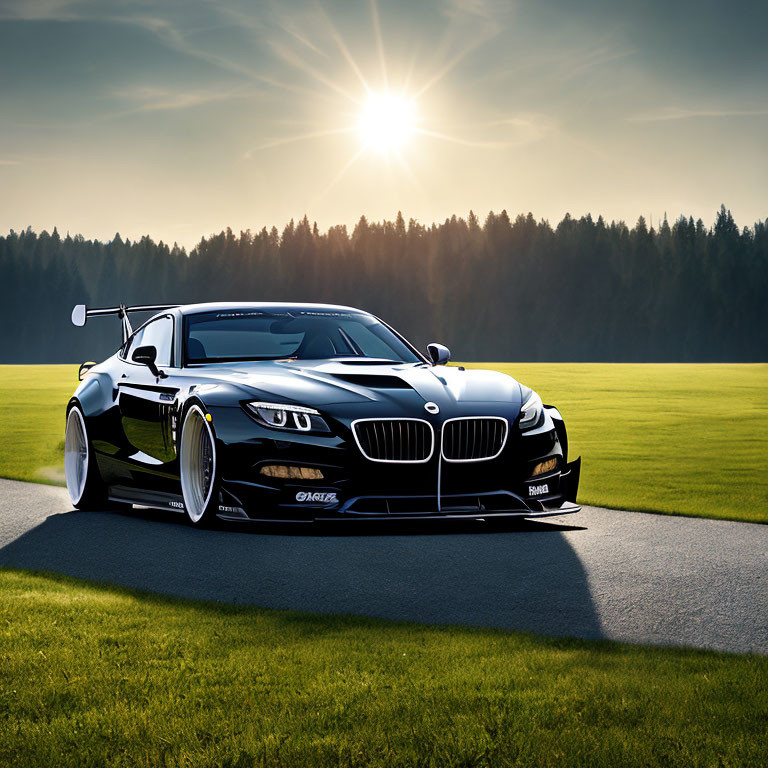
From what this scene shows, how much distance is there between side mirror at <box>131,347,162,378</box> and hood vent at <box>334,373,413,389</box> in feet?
5.11

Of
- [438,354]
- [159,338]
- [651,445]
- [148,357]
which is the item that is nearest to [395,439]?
[438,354]

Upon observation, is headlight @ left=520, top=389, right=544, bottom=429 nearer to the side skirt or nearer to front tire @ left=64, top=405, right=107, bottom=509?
the side skirt

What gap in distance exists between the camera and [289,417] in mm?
6625

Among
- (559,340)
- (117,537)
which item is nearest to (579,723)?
(117,537)

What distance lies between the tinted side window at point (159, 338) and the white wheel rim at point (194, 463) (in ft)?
3.45

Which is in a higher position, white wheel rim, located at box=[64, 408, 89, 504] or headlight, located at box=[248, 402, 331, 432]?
headlight, located at box=[248, 402, 331, 432]

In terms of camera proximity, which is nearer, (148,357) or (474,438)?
(474,438)

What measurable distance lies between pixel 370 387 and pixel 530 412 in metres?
1.11

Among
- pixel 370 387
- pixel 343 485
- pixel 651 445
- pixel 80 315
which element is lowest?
pixel 651 445

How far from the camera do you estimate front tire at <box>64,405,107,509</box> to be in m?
8.80

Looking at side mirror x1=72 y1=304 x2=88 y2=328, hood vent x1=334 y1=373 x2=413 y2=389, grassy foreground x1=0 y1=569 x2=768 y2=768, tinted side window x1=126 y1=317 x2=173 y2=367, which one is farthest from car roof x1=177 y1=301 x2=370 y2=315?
grassy foreground x1=0 y1=569 x2=768 y2=768

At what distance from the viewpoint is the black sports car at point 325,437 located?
6.55 m

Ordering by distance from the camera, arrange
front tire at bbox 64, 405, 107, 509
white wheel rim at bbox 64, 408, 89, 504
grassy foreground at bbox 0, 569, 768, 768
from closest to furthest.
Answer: grassy foreground at bbox 0, 569, 768, 768 < front tire at bbox 64, 405, 107, 509 < white wheel rim at bbox 64, 408, 89, 504

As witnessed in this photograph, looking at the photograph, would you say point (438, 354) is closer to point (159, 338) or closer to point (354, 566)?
point (159, 338)
